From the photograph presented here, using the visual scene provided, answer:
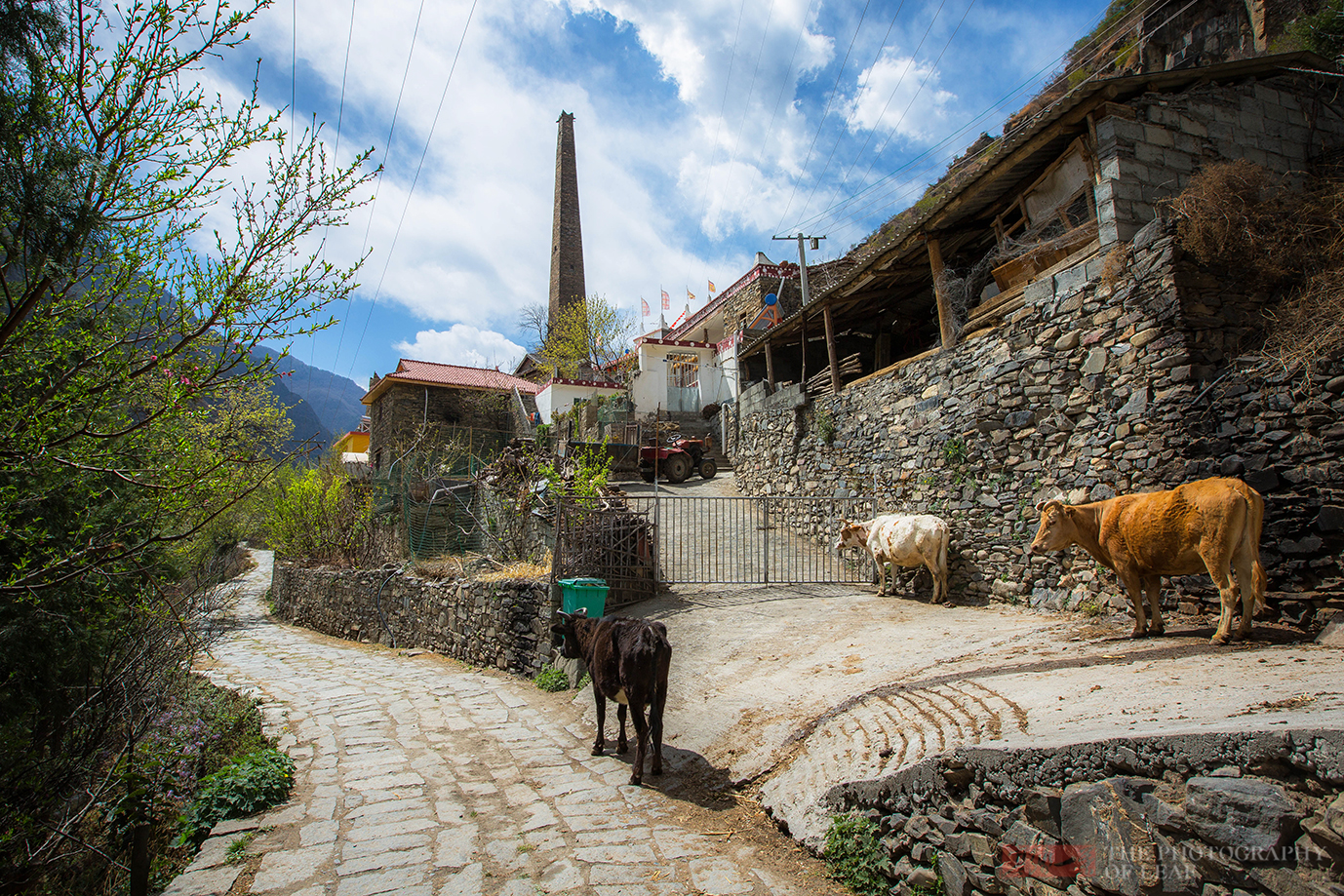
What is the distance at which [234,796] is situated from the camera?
4.15 metres

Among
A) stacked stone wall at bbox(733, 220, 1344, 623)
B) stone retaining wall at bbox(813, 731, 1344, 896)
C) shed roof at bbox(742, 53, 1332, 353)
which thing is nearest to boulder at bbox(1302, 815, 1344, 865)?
stone retaining wall at bbox(813, 731, 1344, 896)

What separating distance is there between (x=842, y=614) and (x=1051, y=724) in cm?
470

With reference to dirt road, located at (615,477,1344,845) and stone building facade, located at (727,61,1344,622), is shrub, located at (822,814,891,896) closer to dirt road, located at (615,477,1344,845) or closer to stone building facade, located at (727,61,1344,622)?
dirt road, located at (615,477,1344,845)

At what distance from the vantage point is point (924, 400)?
31.1 ft

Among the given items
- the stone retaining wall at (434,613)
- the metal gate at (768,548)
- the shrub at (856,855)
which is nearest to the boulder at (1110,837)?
the shrub at (856,855)

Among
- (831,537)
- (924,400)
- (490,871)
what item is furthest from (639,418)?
(490,871)

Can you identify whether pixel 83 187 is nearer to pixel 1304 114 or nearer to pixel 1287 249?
pixel 1287 249

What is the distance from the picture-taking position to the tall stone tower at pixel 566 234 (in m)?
A: 39.0

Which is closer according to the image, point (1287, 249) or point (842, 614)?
point (1287, 249)

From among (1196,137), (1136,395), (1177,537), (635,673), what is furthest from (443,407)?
(1177,537)

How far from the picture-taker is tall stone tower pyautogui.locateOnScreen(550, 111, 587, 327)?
1537 inches

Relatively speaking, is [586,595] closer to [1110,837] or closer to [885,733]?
[885,733]

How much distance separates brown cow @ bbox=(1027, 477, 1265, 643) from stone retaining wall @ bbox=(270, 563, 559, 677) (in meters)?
5.79

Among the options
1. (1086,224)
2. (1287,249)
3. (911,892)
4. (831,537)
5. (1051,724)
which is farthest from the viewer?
(831,537)
